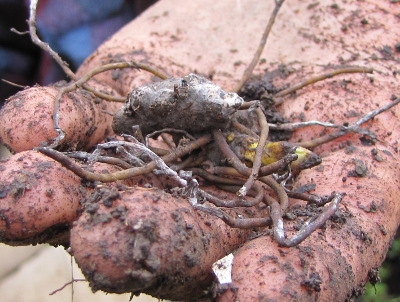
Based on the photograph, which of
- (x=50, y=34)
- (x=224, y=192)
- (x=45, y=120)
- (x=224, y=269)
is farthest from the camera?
(x=50, y=34)

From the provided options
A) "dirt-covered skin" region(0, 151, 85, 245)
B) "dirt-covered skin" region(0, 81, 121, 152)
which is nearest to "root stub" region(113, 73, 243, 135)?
"dirt-covered skin" region(0, 81, 121, 152)

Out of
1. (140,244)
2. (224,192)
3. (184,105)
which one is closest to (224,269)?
(140,244)

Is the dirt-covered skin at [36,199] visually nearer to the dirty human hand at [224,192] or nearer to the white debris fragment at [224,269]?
the dirty human hand at [224,192]

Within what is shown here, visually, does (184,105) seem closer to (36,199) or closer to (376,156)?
(36,199)

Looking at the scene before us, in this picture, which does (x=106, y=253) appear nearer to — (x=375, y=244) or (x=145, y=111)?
(x=145, y=111)

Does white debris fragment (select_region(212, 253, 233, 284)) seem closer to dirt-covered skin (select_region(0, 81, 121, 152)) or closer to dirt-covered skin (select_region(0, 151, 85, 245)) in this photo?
dirt-covered skin (select_region(0, 151, 85, 245))

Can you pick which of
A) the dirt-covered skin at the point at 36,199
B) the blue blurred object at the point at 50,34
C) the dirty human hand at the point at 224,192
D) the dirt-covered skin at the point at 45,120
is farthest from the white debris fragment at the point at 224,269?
the blue blurred object at the point at 50,34
